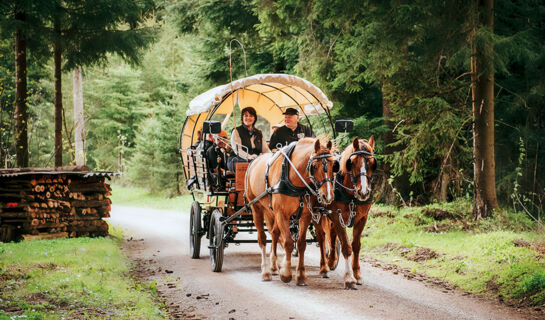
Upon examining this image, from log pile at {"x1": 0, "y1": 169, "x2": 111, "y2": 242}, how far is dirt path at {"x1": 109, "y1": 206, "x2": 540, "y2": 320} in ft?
10.9

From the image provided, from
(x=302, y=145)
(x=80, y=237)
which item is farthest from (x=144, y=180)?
(x=302, y=145)

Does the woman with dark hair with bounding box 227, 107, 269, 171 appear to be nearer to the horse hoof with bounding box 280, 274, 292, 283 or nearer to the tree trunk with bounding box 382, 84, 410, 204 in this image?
the horse hoof with bounding box 280, 274, 292, 283

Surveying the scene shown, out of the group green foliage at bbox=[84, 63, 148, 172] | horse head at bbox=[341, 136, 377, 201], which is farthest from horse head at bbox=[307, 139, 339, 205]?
green foliage at bbox=[84, 63, 148, 172]

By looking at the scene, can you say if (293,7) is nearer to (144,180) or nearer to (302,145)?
(302,145)

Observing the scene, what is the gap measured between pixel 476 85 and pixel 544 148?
3424mm

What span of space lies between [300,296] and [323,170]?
1637 millimetres

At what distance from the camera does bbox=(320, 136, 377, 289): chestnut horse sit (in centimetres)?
646

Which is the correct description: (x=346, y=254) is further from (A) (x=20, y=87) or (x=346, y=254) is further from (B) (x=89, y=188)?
(A) (x=20, y=87)

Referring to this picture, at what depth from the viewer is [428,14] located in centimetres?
929

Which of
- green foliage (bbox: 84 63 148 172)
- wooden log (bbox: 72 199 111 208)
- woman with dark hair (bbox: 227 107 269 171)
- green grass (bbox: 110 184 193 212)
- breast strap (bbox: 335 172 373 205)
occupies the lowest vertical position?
green grass (bbox: 110 184 193 212)

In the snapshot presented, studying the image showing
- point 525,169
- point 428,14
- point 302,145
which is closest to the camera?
point 302,145

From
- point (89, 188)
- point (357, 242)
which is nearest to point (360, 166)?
point (357, 242)

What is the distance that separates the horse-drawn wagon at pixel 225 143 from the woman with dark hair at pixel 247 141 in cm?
30

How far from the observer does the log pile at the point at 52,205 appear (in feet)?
38.1
